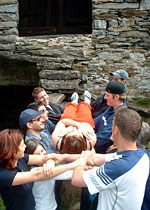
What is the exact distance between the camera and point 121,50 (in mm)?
5215

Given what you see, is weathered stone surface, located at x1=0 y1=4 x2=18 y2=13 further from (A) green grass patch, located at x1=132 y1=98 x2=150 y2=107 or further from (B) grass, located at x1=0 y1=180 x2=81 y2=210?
(B) grass, located at x1=0 y1=180 x2=81 y2=210

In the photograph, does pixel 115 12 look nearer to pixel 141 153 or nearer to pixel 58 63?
pixel 58 63

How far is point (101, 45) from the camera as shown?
5211 mm

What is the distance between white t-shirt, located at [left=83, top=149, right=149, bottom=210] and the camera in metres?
1.55

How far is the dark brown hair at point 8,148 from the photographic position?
1675 millimetres

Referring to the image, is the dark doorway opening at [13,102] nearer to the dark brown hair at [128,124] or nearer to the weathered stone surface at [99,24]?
the weathered stone surface at [99,24]

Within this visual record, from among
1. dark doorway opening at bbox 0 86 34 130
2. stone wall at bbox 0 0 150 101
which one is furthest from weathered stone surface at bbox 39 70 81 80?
dark doorway opening at bbox 0 86 34 130

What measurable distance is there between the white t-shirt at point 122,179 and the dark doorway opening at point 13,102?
614 centimetres

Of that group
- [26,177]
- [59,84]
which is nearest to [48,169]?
[26,177]

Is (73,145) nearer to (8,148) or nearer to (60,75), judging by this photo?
(8,148)

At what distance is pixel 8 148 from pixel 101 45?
4.13 metres

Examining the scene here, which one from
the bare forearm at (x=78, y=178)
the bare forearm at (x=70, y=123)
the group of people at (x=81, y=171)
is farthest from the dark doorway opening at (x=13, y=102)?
the bare forearm at (x=78, y=178)

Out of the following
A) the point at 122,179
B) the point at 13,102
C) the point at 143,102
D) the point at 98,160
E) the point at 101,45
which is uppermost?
the point at 101,45

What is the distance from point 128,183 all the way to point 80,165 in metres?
0.42
